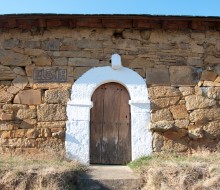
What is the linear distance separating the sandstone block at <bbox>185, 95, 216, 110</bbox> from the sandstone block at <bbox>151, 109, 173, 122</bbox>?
0.43 meters

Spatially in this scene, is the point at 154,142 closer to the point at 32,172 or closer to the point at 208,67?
the point at 208,67

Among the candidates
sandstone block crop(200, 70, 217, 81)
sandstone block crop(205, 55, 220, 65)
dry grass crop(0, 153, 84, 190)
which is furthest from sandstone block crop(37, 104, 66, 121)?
sandstone block crop(205, 55, 220, 65)

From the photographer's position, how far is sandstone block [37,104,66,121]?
20.8ft

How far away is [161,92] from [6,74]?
130 inches

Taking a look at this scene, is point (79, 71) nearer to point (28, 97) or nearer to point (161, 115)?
point (28, 97)

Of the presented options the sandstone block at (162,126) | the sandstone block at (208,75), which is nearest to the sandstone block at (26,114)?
the sandstone block at (162,126)

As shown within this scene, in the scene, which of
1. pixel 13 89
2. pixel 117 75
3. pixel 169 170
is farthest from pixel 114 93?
pixel 169 170

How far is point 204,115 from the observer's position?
21.3 feet

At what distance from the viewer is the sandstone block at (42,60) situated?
663 centimetres

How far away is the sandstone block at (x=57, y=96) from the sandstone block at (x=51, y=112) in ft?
0.31

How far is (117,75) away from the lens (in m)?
6.64

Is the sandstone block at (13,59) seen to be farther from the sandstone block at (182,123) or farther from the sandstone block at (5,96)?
the sandstone block at (182,123)

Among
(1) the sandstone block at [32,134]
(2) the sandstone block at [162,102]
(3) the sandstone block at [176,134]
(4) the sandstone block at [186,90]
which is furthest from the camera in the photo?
(4) the sandstone block at [186,90]

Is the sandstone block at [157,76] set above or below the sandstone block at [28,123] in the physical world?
above
